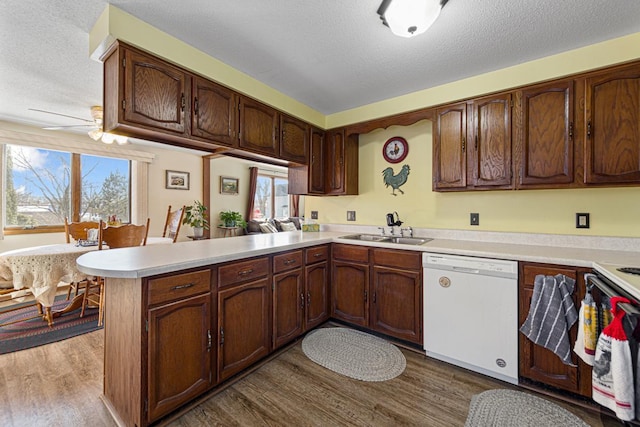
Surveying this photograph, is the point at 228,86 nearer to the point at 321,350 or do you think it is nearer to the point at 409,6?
the point at 409,6

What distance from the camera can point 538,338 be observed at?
1.71 m

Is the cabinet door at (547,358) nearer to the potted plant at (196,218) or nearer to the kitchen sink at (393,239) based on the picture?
the kitchen sink at (393,239)

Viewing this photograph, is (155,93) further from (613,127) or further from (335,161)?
(613,127)

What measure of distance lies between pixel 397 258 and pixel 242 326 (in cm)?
136

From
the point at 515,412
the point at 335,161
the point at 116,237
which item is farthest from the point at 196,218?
the point at 515,412

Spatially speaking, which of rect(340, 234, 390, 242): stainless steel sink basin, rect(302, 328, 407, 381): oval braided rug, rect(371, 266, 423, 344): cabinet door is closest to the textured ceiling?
rect(340, 234, 390, 242): stainless steel sink basin

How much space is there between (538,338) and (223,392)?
2055 millimetres

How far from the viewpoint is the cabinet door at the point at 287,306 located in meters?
2.17

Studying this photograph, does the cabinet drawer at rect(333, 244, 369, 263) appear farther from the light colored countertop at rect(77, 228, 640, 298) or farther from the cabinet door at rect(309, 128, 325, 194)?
the cabinet door at rect(309, 128, 325, 194)

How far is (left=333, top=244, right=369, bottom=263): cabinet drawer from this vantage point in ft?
8.33

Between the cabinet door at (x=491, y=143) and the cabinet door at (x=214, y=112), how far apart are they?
6.81 ft

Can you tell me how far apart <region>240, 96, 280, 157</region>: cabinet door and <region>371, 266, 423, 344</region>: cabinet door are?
154cm

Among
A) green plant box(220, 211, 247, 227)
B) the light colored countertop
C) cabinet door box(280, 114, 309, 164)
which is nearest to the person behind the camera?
the light colored countertop

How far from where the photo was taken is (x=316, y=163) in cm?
323
